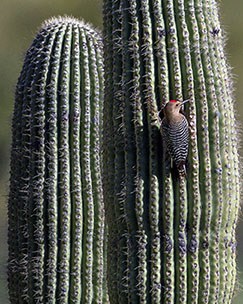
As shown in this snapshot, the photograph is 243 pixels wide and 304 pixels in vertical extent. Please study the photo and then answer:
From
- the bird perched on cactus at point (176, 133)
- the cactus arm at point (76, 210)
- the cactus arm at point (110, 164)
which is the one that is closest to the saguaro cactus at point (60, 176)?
the cactus arm at point (76, 210)

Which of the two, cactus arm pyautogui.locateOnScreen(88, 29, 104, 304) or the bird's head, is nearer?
the bird's head

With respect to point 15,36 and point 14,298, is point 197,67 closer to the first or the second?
point 14,298

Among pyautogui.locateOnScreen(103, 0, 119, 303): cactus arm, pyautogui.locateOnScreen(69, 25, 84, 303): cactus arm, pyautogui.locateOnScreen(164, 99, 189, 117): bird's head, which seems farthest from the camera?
pyautogui.locateOnScreen(69, 25, 84, 303): cactus arm

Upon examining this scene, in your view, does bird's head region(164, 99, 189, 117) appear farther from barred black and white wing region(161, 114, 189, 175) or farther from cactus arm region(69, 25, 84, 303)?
cactus arm region(69, 25, 84, 303)

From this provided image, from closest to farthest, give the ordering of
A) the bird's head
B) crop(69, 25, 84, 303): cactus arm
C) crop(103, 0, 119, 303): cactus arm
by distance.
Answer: the bird's head < crop(103, 0, 119, 303): cactus arm < crop(69, 25, 84, 303): cactus arm

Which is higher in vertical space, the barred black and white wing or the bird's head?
the bird's head

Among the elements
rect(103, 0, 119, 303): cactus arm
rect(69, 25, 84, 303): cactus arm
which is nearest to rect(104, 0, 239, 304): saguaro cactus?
rect(103, 0, 119, 303): cactus arm

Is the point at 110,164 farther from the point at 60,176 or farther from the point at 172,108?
the point at 60,176
